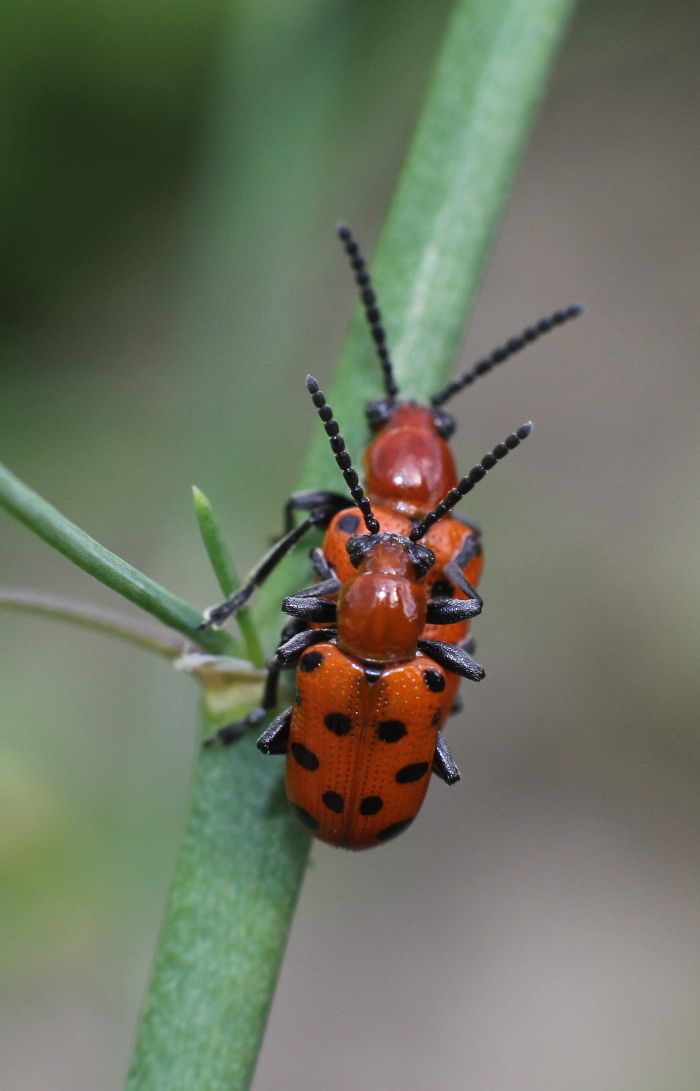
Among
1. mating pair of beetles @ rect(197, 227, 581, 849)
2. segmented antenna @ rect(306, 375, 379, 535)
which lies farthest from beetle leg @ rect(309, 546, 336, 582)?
segmented antenna @ rect(306, 375, 379, 535)

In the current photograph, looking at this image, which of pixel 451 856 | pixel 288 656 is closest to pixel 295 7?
pixel 288 656

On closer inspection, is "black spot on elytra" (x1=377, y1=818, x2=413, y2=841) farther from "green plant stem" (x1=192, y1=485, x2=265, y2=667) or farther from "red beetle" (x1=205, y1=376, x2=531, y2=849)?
"green plant stem" (x1=192, y1=485, x2=265, y2=667)

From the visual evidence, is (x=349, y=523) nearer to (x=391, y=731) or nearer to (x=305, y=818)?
(x=391, y=731)

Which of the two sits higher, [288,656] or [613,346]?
[613,346]

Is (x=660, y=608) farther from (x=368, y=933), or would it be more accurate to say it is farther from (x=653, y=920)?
(x=368, y=933)

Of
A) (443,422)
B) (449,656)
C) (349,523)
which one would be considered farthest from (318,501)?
(443,422)

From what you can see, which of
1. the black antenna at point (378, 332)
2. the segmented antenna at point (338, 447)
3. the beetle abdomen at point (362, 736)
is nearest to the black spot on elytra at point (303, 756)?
the beetle abdomen at point (362, 736)
